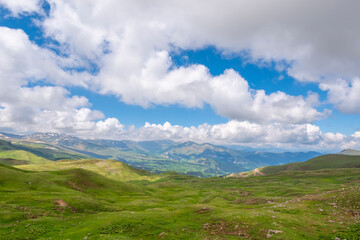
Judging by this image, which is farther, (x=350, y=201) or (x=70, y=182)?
(x=70, y=182)

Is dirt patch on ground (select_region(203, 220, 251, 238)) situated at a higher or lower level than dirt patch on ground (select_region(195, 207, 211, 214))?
higher

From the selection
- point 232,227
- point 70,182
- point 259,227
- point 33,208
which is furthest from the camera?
point 70,182

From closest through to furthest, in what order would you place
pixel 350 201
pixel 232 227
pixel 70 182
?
pixel 232 227 < pixel 350 201 < pixel 70 182

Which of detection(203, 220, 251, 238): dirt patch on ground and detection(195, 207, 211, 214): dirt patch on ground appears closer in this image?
detection(203, 220, 251, 238): dirt patch on ground

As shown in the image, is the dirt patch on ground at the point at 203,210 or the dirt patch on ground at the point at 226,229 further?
the dirt patch on ground at the point at 203,210

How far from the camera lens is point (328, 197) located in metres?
48.3

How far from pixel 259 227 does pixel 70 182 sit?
90636 millimetres

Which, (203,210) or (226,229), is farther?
(203,210)

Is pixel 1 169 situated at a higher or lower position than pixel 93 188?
higher

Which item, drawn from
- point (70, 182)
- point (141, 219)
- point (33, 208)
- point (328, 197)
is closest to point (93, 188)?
point (70, 182)

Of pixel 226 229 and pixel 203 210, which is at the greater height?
pixel 226 229

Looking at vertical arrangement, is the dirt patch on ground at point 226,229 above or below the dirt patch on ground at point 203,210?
above

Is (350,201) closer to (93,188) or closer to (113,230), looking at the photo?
(113,230)

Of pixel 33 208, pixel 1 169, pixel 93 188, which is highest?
pixel 1 169
